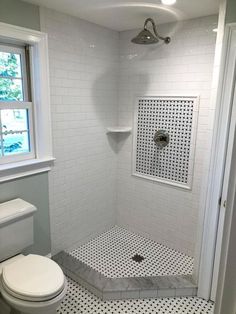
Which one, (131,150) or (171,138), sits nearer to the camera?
(171,138)

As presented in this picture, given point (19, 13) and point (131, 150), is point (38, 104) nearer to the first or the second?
point (19, 13)

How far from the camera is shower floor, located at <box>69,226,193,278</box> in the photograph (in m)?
2.33

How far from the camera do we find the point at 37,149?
219 cm

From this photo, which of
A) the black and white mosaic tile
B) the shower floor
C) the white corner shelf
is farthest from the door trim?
the white corner shelf

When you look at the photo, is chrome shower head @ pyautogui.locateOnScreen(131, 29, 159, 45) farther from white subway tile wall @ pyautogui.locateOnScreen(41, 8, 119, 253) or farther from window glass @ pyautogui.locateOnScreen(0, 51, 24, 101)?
window glass @ pyautogui.locateOnScreen(0, 51, 24, 101)

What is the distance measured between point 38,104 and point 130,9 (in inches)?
41.1

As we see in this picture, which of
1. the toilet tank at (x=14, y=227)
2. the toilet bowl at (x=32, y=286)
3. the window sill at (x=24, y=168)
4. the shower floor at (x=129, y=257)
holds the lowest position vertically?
the shower floor at (x=129, y=257)

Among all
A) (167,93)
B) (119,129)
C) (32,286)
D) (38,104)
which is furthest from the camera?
(119,129)

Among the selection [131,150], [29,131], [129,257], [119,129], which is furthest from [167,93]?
[129,257]

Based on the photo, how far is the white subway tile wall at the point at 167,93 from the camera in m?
2.20

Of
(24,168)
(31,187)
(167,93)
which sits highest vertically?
(167,93)

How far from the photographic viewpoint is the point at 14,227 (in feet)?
6.06

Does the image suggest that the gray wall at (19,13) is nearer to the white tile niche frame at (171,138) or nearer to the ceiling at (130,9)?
the ceiling at (130,9)

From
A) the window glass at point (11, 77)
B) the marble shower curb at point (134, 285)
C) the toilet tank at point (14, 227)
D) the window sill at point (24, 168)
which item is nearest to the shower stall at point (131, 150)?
the marble shower curb at point (134, 285)
